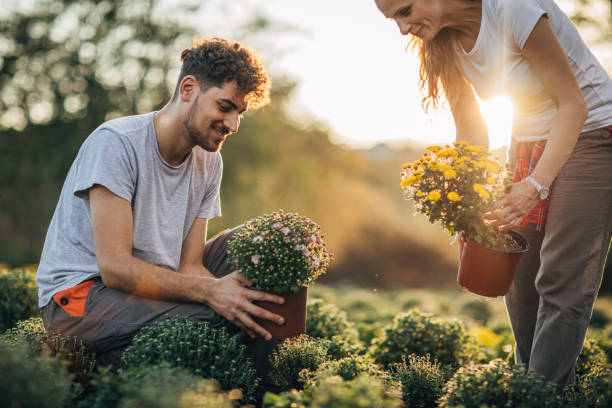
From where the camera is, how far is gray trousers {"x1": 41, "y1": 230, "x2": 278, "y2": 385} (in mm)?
2238

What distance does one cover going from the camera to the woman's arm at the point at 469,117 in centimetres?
267

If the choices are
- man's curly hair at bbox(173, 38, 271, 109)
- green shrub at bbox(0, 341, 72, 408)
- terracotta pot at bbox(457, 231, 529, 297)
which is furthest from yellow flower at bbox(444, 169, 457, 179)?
green shrub at bbox(0, 341, 72, 408)

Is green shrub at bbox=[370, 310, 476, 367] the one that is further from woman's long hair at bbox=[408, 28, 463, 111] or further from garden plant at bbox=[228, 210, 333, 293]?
woman's long hair at bbox=[408, 28, 463, 111]

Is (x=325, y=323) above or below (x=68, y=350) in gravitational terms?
below

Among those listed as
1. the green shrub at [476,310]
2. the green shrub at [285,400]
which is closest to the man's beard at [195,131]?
the green shrub at [285,400]

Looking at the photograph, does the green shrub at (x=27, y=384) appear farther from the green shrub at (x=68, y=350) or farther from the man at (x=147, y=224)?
the man at (x=147, y=224)

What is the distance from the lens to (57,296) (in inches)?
90.3

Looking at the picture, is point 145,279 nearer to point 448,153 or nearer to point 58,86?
point 448,153

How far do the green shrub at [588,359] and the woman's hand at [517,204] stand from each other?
144cm

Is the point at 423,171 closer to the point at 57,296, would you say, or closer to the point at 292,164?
the point at 57,296

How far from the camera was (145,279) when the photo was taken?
87.8 inches

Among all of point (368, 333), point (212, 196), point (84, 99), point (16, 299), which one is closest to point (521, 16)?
point (212, 196)

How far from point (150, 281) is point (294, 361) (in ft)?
2.73

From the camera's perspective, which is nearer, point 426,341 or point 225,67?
point 225,67
